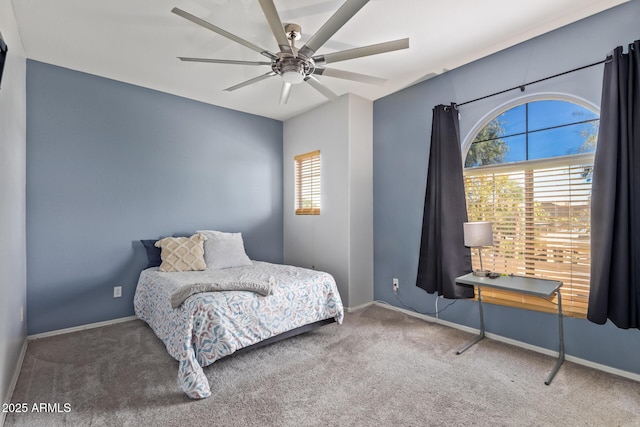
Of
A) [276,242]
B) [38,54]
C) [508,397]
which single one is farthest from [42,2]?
[508,397]

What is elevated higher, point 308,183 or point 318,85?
point 318,85

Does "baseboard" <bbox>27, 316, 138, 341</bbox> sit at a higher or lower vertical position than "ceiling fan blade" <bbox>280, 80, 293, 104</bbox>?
lower

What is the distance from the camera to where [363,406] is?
192 cm

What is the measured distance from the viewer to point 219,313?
7.45ft

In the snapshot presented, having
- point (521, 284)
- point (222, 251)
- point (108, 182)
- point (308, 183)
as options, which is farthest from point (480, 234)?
point (108, 182)

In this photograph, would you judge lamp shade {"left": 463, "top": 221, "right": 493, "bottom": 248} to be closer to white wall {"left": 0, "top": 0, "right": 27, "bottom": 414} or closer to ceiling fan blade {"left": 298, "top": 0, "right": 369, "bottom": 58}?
ceiling fan blade {"left": 298, "top": 0, "right": 369, "bottom": 58}

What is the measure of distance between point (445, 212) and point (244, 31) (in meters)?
2.43

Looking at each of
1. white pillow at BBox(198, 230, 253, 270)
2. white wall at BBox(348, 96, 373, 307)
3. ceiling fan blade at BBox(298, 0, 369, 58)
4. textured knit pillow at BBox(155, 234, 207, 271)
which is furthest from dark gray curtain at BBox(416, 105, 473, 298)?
textured knit pillow at BBox(155, 234, 207, 271)

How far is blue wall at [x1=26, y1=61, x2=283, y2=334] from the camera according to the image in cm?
298

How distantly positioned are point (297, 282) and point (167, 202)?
201cm

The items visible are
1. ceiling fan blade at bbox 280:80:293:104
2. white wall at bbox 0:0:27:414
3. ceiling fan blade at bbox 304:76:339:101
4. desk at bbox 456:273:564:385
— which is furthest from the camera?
ceiling fan blade at bbox 280:80:293:104

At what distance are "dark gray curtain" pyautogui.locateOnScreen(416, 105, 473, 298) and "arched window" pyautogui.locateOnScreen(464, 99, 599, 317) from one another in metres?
0.20

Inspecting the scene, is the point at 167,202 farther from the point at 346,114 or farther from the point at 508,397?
the point at 508,397

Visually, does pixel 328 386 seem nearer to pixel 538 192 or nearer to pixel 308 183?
pixel 538 192
